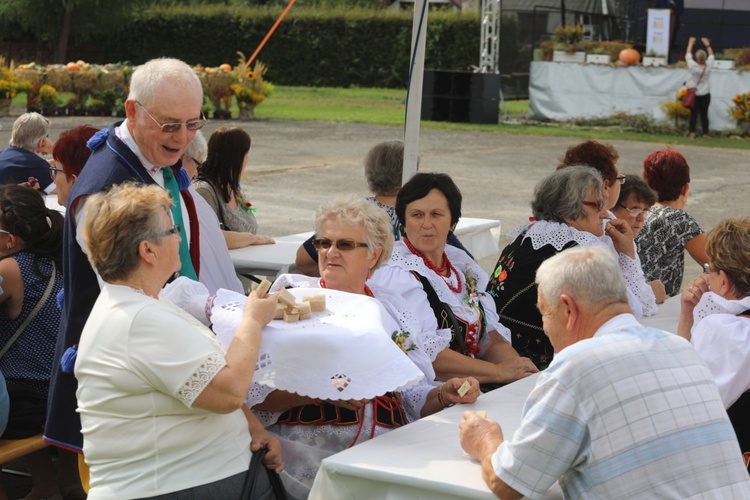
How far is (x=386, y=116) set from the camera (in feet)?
79.5

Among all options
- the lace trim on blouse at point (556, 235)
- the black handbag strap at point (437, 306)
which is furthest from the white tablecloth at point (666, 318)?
the black handbag strap at point (437, 306)

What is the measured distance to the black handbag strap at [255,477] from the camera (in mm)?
2701

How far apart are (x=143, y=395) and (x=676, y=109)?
779 inches

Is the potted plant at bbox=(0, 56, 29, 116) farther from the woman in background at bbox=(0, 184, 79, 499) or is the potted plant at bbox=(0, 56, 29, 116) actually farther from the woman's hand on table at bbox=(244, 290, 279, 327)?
the woman's hand on table at bbox=(244, 290, 279, 327)

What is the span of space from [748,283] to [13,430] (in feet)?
8.83

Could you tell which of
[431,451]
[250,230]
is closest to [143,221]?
[431,451]

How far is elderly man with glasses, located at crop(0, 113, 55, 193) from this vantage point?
21.6ft

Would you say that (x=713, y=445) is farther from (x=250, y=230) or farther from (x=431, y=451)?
(x=250, y=230)

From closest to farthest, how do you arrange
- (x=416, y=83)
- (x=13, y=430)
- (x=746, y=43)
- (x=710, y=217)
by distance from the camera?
(x=13, y=430), (x=416, y=83), (x=710, y=217), (x=746, y=43)

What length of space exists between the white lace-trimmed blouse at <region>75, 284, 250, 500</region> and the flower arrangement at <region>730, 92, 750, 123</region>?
1938 centimetres

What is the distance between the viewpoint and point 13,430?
3.64 meters

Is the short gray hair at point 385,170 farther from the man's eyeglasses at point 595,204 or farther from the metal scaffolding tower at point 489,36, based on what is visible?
the metal scaffolding tower at point 489,36

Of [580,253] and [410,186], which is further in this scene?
[410,186]

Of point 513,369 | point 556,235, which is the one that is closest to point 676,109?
point 556,235
